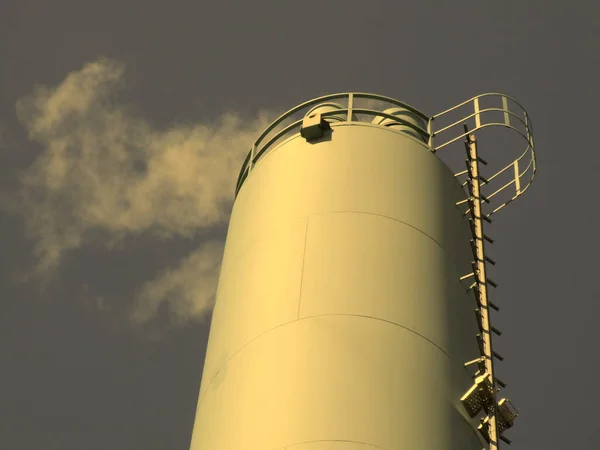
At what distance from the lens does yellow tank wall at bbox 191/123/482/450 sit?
653 inches

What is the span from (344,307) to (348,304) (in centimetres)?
9

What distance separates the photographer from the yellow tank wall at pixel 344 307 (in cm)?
1659

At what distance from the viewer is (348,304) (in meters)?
17.8

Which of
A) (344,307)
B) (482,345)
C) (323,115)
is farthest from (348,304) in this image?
(323,115)

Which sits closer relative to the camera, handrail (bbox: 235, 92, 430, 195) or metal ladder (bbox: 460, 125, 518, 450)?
metal ladder (bbox: 460, 125, 518, 450)

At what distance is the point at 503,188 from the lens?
21.9 meters

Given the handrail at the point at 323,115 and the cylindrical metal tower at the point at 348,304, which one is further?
the handrail at the point at 323,115

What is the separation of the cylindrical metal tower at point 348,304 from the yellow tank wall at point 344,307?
0.02m

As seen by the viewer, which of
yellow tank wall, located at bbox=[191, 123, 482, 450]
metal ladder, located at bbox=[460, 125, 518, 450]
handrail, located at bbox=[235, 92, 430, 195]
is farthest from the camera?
handrail, located at bbox=[235, 92, 430, 195]

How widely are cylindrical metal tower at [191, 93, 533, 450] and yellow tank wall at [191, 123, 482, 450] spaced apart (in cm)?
2

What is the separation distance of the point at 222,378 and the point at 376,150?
5.14m

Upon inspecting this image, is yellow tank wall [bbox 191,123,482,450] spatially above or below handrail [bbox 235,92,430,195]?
below

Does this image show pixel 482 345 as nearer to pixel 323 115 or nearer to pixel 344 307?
pixel 344 307

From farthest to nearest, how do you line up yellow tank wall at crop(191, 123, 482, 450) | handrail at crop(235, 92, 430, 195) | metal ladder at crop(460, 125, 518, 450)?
1. handrail at crop(235, 92, 430, 195)
2. metal ladder at crop(460, 125, 518, 450)
3. yellow tank wall at crop(191, 123, 482, 450)
